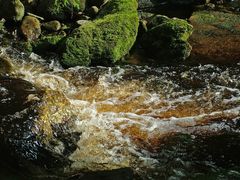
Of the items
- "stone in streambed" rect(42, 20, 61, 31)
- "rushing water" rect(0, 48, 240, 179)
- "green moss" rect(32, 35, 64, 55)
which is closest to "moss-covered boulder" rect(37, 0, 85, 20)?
"stone in streambed" rect(42, 20, 61, 31)

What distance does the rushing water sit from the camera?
6.62 m

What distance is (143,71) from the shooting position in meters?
9.86

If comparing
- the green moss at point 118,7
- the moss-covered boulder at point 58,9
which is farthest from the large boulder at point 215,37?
the moss-covered boulder at point 58,9

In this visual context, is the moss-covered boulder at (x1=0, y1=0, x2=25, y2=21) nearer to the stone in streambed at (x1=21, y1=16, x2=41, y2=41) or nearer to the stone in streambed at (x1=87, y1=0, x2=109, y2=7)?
the stone in streambed at (x1=21, y1=16, x2=41, y2=41)

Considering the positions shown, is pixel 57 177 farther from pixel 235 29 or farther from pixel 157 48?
pixel 235 29

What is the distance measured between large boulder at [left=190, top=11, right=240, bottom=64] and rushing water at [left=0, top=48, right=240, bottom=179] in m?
0.54

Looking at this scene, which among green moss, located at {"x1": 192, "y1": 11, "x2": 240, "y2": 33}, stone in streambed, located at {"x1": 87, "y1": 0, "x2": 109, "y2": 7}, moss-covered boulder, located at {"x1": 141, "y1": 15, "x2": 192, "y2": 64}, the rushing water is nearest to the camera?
the rushing water

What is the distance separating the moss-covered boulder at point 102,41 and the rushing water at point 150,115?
248 mm

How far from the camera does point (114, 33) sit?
10203mm

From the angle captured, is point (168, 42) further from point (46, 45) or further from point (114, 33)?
point (46, 45)

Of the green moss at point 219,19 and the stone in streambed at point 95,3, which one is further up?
the stone in streambed at point 95,3

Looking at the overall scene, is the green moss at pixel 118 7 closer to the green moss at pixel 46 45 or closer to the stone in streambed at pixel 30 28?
the green moss at pixel 46 45

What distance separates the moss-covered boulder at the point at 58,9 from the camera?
38.4 ft

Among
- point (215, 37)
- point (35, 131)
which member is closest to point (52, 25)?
point (215, 37)
